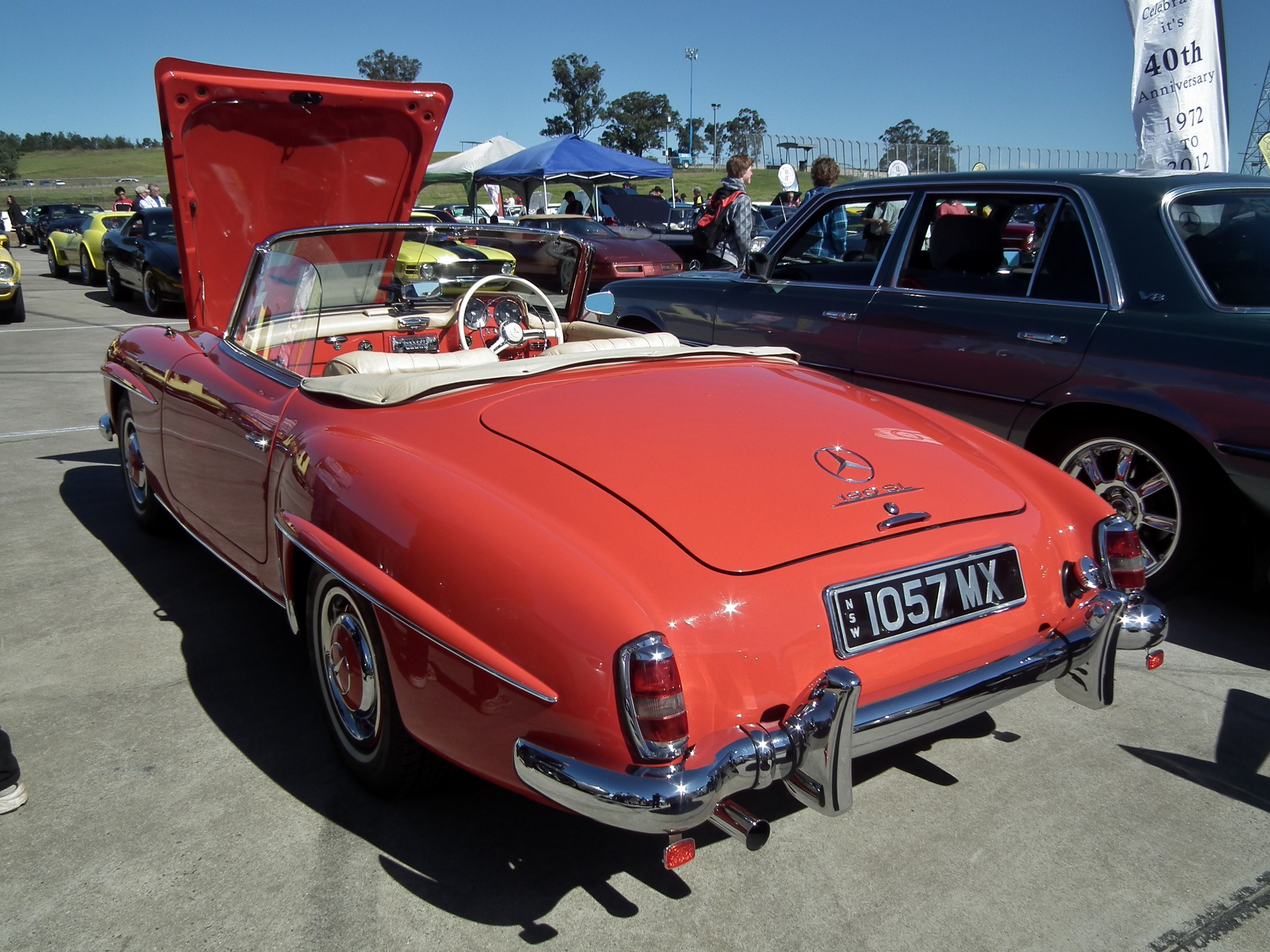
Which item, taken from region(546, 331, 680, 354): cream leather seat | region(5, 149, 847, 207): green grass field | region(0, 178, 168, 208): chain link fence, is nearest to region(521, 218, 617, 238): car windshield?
region(546, 331, 680, 354): cream leather seat

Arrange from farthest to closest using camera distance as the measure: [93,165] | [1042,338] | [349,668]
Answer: [93,165], [1042,338], [349,668]

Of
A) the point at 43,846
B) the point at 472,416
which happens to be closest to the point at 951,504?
the point at 472,416

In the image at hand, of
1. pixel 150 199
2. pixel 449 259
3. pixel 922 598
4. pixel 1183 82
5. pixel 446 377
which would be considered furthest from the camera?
pixel 150 199

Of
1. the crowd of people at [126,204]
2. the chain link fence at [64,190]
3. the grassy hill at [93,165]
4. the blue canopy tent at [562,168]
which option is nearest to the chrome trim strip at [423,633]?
the crowd of people at [126,204]

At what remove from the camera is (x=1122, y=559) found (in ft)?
8.04

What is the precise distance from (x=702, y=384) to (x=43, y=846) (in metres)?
2.04

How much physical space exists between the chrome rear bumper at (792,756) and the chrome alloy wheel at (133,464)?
3286 millimetres

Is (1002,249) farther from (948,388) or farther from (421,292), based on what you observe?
(421,292)

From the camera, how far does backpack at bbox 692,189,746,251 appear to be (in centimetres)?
802

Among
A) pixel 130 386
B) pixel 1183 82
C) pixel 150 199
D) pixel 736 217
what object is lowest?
pixel 130 386

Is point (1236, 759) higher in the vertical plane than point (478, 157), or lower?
lower

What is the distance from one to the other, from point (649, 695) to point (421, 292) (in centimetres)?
253

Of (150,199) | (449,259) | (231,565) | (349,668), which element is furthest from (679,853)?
(150,199)

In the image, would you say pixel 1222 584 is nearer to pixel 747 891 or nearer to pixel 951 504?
pixel 951 504
